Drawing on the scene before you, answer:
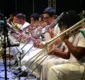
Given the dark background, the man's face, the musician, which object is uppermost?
the dark background

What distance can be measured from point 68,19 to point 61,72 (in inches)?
23.8

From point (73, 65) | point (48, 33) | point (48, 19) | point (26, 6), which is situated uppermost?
point (26, 6)

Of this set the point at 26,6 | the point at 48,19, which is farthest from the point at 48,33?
the point at 26,6

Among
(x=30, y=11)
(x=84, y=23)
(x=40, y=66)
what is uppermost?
(x=30, y=11)

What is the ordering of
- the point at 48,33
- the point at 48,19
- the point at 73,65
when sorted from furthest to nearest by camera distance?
1. the point at 48,19
2. the point at 48,33
3. the point at 73,65

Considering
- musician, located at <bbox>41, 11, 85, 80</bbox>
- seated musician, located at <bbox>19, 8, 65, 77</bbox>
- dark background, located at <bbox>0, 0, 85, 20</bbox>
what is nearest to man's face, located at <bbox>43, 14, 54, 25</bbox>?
seated musician, located at <bbox>19, 8, 65, 77</bbox>

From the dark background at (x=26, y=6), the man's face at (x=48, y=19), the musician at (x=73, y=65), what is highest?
the dark background at (x=26, y=6)

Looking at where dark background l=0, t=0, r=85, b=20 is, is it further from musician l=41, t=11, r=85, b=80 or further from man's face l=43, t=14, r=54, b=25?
musician l=41, t=11, r=85, b=80

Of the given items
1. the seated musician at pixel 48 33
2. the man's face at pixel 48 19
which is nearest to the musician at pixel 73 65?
the seated musician at pixel 48 33

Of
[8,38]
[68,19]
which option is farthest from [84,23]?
[8,38]

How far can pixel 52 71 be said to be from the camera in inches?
101

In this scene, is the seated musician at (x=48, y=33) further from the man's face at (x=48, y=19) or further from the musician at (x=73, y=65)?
the musician at (x=73, y=65)

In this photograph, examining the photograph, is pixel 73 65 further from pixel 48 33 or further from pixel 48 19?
pixel 48 19

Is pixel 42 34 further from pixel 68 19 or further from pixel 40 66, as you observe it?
pixel 68 19
